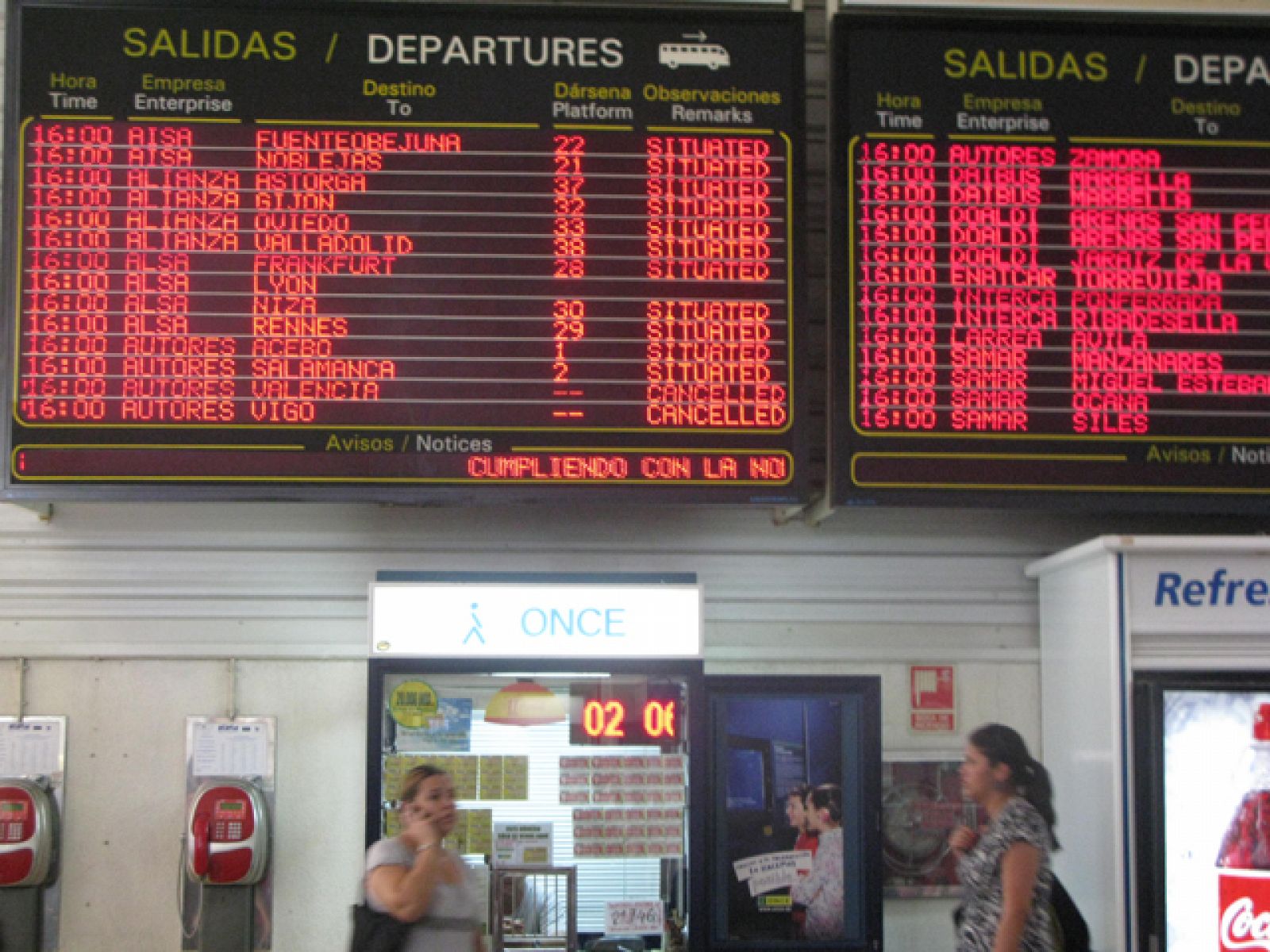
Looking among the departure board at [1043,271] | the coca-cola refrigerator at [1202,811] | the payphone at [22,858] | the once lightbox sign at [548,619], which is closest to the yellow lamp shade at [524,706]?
the once lightbox sign at [548,619]

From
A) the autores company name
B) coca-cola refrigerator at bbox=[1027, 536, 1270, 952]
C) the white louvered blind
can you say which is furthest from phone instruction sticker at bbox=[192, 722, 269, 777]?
the autores company name

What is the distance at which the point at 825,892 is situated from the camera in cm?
592

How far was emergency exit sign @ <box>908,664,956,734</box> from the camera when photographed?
6160 millimetres

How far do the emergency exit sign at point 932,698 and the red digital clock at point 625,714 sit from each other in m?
1.14

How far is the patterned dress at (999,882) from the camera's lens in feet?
14.5

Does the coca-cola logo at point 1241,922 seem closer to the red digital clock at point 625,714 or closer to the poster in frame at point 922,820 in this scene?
the poster in frame at point 922,820

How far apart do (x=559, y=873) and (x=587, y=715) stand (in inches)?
27.7

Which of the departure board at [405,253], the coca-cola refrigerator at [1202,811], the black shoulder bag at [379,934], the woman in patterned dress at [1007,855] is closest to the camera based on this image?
the black shoulder bag at [379,934]

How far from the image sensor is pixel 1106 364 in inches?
217

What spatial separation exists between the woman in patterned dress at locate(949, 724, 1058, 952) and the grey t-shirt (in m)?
1.73

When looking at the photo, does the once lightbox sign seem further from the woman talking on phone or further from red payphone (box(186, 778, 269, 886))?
the woman talking on phone

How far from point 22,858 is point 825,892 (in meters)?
3.58

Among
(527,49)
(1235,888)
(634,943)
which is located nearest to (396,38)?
(527,49)

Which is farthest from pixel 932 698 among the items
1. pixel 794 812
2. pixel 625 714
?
pixel 625 714
